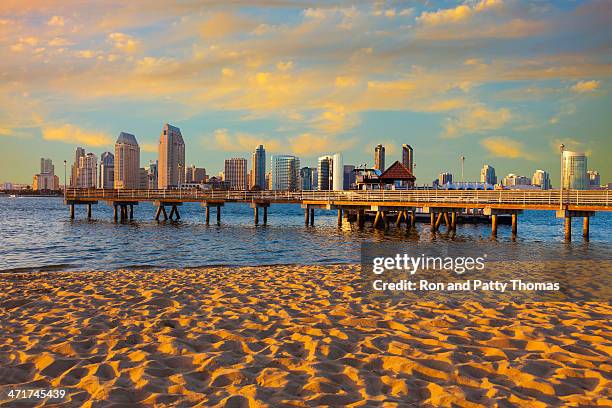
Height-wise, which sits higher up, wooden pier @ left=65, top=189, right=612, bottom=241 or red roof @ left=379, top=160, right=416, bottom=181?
red roof @ left=379, top=160, right=416, bottom=181

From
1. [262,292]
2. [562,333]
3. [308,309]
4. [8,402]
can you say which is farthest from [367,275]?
[8,402]

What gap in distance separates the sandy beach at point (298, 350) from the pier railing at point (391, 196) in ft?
76.8

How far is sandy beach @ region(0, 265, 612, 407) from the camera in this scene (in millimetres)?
5211

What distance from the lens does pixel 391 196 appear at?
131 feet

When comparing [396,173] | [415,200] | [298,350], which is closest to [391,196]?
[415,200]

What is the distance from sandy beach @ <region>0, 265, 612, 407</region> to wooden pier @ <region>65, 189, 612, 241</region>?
23.1 metres

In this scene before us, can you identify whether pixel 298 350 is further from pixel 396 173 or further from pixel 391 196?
pixel 396 173

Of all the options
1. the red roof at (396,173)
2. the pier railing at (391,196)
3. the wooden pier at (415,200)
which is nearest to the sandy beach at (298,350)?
the wooden pier at (415,200)

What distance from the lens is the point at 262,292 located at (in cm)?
1132

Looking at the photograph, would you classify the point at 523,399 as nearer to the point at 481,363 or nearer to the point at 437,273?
the point at 481,363

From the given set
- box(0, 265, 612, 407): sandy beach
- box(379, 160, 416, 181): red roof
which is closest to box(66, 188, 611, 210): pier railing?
box(379, 160, 416, 181): red roof

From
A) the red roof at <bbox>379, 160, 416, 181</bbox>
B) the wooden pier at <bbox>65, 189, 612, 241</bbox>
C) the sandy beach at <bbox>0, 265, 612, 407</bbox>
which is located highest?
the red roof at <bbox>379, 160, 416, 181</bbox>

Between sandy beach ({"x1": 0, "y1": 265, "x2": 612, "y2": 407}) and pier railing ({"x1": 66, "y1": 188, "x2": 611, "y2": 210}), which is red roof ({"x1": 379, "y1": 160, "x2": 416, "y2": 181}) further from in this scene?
sandy beach ({"x1": 0, "y1": 265, "x2": 612, "y2": 407})

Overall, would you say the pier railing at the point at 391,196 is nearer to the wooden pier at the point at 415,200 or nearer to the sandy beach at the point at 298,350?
the wooden pier at the point at 415,200
